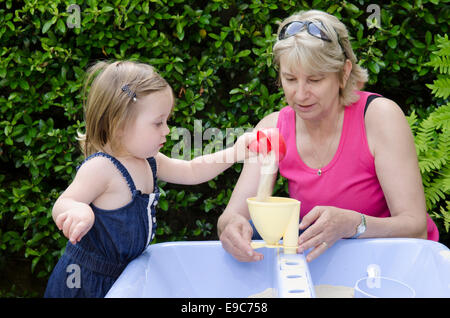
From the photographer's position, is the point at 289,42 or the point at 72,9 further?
the point at 72,9

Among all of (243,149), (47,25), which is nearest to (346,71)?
(243,149)

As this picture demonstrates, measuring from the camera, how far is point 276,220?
143 centimetres

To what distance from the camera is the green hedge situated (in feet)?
9.48

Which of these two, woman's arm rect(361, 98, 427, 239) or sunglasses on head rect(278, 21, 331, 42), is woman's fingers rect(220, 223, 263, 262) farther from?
sunglasses on head rect(278, 21, 331, 42)

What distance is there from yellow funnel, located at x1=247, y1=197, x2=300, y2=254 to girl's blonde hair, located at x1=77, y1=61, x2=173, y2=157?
567 millimetres

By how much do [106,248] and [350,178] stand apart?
1018mm

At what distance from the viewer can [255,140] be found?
1.67 meters

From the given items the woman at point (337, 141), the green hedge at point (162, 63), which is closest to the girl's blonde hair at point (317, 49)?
the woman at point (337, 141)

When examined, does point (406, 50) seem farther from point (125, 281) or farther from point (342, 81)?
point (125, 281)

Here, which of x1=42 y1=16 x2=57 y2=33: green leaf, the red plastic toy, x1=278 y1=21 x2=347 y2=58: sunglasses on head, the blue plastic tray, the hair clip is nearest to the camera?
the blue plastic tray

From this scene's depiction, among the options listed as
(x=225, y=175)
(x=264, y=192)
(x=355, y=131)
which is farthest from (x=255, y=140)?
(x=225, y=175)

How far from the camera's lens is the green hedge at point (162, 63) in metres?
2.89

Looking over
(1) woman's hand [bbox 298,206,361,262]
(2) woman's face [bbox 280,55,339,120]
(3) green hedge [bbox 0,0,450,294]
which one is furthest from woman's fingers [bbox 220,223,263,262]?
(3) green hedge [bbox 0,0,450,294]

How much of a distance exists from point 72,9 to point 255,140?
1.72 metres
